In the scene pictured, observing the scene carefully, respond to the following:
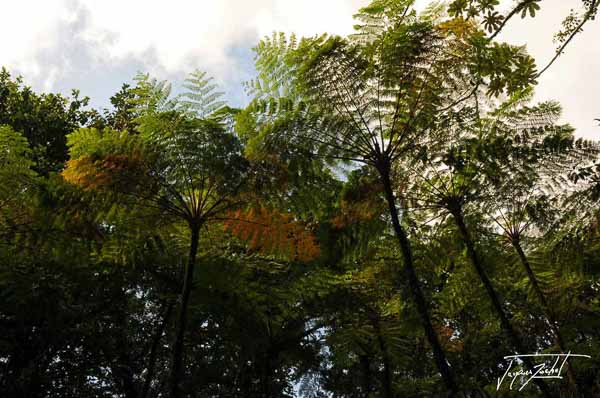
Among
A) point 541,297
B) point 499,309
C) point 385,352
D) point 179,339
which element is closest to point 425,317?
point 499,309

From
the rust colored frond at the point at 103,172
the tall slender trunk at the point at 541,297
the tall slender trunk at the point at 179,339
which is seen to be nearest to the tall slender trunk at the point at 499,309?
the tall slender trunk at the point at 541,297

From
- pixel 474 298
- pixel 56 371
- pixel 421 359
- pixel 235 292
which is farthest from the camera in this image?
pixel 421 359

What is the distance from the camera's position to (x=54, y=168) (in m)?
9.99

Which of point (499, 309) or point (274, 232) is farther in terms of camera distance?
point (499, 309)

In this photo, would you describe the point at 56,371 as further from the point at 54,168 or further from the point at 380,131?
the point at 380,131

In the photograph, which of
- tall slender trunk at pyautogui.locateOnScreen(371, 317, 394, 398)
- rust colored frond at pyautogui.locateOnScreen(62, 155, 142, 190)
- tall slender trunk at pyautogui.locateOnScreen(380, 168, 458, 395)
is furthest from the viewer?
tall slender trunk at pyautogui.locateOnScreen(371, 317, 394, 398)

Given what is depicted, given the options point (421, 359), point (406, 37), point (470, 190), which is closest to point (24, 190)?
point (406, 37)

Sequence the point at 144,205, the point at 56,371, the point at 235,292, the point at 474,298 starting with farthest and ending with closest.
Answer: the point at 56,371 < the point at 474,298 < the point at 235,292 < the point at 144,205

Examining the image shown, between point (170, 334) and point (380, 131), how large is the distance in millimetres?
7896
